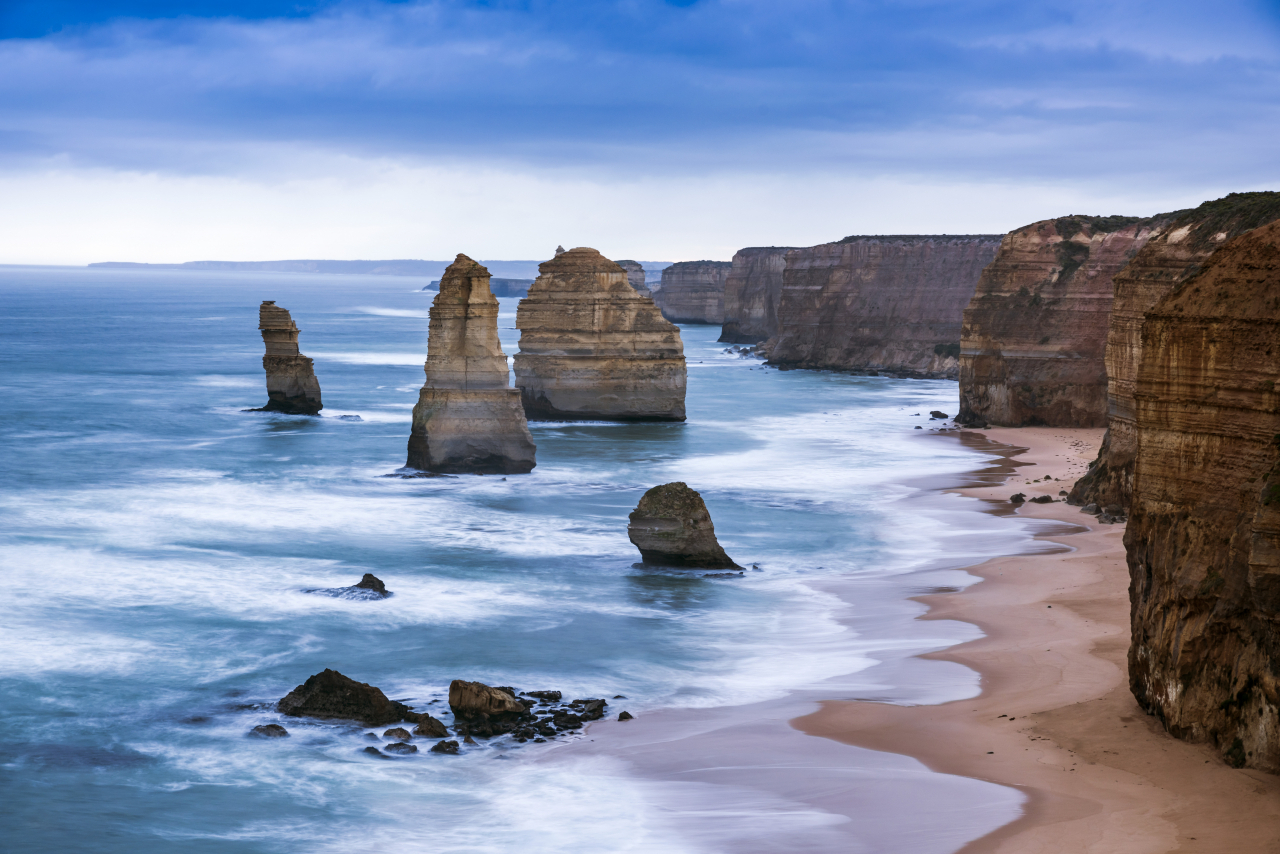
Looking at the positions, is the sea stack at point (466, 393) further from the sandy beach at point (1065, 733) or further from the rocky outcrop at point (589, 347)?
the sandy beach at point (1065, 733)

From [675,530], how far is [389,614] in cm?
625

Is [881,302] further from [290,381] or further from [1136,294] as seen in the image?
[1136,294]

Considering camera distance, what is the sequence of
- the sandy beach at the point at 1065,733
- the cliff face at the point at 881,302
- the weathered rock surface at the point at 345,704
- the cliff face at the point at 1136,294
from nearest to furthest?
the sandy beach at the point at 1065,733 → the weathered rock surface at the point at 345,704 → the cliff face at the point at 1136,294 → the cliff face at the point at 881,302

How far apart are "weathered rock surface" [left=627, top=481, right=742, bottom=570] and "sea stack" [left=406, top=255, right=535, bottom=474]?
13262 mm

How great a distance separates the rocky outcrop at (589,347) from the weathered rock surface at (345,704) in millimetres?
39723

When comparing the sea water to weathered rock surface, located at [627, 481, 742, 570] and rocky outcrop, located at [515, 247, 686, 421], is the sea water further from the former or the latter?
rocky outcrop, located at [515, 247, 686, 421]

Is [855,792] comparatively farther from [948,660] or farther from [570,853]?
[948,660]

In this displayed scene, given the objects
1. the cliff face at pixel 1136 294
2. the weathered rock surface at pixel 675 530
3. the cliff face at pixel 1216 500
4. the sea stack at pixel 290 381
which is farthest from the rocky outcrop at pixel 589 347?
the cliff face at pixel 1216 500

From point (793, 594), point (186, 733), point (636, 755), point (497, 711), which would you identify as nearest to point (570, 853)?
point (636, 755)

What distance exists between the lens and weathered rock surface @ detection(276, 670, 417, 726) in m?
18.5

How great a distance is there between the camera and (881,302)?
98.9 m

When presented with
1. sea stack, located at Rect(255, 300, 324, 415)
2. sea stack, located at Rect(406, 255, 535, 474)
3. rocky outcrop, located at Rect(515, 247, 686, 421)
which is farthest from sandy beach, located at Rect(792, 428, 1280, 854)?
sea stack, located at Rect(255, 300, 324, 415)

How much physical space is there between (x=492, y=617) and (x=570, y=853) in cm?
1123

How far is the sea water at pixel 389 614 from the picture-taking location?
15.9m
